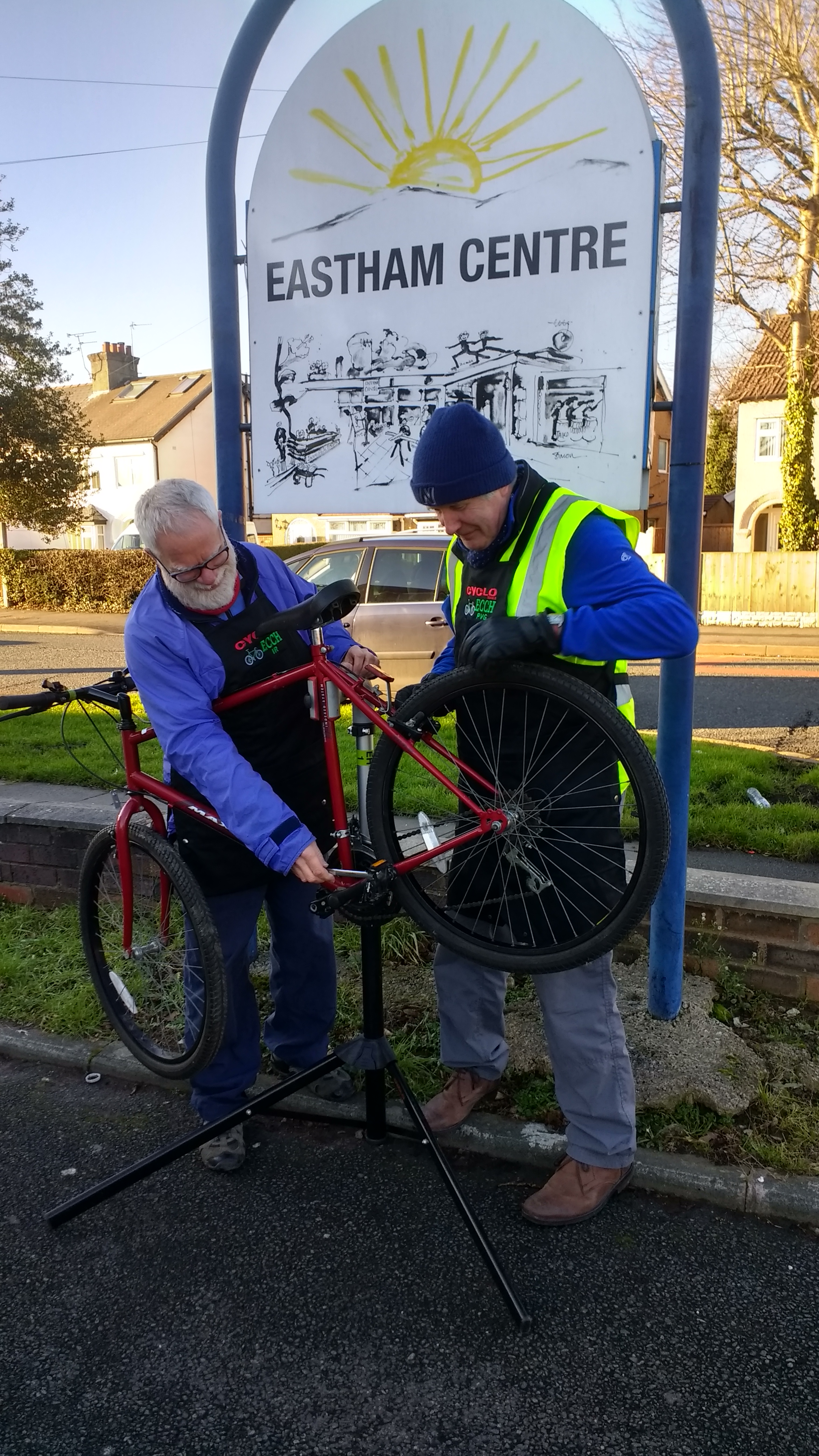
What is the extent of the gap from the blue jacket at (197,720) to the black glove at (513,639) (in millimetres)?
603

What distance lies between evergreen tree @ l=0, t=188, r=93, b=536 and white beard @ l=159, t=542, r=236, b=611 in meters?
22.2

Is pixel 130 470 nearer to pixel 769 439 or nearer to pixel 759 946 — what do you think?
pixel 769 439

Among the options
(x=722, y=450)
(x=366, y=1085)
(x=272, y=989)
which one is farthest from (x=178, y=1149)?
(x=722, y=450)

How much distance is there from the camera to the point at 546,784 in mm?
2496

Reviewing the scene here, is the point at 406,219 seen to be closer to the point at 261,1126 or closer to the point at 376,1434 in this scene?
the point at 261,1126

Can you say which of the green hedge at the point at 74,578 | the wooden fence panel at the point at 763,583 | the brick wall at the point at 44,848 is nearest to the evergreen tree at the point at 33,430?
the green hedge at the point at 74,578

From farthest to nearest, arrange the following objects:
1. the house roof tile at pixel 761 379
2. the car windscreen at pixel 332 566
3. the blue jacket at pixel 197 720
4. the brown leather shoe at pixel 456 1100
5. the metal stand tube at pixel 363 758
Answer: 1. the house roof tile at pixel 761 379
2. the car windscreen at pixel 332 566
3. the brown leather shoe at pixel 456 1100
4. the metal stand tube at pixel 363 758
5. the blue jacket at pixel 197 720

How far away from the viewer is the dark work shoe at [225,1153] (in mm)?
2803

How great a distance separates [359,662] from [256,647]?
0.31m

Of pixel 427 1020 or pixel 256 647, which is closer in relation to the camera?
pixel 256 647

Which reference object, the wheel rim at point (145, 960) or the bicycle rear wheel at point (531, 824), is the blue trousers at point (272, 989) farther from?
the bicycle rear wheel at point (531, 824)

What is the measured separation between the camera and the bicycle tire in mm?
2867

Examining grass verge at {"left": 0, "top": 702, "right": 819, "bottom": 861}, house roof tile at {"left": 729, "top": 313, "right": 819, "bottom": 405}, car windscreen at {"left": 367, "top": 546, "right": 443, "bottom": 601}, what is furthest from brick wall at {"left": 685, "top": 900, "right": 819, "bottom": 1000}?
house roof tile at {"left": 729, "top": 313, "right": 819, "bottom": 405}

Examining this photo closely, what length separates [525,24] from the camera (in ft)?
9.56
